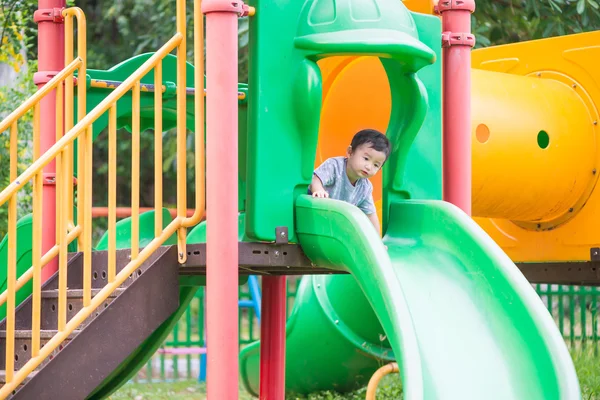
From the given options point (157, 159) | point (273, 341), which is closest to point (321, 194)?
point (157, 159)

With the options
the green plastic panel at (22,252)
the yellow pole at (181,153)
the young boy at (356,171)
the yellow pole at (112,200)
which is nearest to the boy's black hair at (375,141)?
the young boy at (356,171)

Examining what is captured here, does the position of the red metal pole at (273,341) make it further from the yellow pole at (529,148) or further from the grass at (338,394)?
the yellow pole at (529,148)

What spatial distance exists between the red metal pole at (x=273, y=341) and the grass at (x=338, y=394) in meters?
1.46

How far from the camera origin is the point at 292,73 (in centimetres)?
536

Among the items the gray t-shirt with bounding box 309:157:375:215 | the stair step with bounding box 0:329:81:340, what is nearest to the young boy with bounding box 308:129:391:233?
the gray t-shirt with bounding box 309:157:375:215

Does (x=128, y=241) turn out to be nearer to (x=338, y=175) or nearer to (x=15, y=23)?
(x=338, y=175)

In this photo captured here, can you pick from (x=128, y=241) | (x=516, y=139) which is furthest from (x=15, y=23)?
(x=516, y=139)

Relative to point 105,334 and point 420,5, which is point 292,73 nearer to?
point 105,334

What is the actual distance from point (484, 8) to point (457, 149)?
5.24 metres

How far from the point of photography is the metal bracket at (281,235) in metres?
5.26

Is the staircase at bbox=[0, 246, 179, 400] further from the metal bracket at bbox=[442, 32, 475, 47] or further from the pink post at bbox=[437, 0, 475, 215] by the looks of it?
the metal bracket at bbox=[442, 32, 475, 47]

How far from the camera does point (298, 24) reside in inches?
212

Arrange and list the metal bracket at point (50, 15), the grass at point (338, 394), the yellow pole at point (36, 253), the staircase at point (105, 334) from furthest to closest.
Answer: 1. the grass at point (338, 394)
2. the metal bracket at point (50, 15)
3. the staircase at point (105, 334)
4. the yellow pole at point (36, 253)

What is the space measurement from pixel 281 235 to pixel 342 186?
0.53 m
